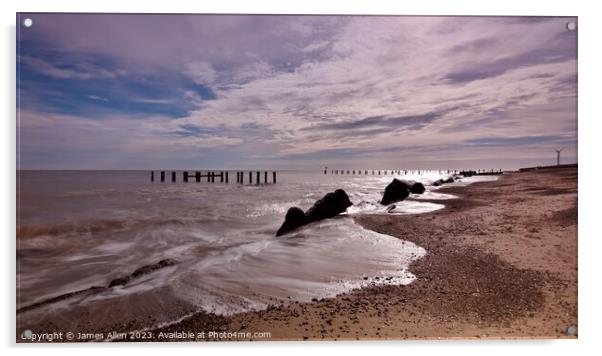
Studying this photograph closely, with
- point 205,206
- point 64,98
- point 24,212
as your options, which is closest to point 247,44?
point 64,98

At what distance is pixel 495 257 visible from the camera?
13.7 ft

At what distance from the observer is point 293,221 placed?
22.9 ft

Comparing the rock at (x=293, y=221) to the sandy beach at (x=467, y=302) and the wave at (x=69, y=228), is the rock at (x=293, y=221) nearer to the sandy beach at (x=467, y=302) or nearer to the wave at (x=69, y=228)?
the sandy beach at (x=467, y=302)

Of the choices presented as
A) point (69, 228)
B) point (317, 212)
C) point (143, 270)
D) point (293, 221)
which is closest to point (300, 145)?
point (293, 221)

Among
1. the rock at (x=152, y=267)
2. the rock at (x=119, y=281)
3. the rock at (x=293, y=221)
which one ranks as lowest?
the rock at (x=119, y=281)

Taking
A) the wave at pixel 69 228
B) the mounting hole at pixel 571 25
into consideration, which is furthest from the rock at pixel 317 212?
the mounting hole at pixel 571 25

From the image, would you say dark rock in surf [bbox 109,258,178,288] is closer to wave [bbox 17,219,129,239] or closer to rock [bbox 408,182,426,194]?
wave [bbox 17,219,129,239]

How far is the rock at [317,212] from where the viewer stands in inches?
273

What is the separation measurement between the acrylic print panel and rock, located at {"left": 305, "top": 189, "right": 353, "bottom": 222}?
7.37 ft

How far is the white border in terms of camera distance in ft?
12.3

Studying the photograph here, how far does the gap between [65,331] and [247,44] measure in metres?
4.13

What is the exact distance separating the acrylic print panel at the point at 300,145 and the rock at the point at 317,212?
1562 millimetres

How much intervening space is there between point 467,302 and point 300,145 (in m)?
3.26

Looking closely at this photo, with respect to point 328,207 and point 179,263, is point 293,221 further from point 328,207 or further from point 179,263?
point 179,263
